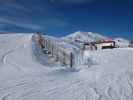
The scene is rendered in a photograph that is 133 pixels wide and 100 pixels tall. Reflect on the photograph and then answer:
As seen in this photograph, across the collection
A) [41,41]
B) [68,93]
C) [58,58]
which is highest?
[41,41]

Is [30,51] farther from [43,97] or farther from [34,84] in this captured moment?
[43,97]

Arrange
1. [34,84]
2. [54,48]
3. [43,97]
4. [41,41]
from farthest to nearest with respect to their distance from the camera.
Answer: [41,41]
[54,48]
[34,84]
[43,97]

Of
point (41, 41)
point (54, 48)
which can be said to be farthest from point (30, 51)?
point (41, 41)

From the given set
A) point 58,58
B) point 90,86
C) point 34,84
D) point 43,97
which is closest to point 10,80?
point 34,84

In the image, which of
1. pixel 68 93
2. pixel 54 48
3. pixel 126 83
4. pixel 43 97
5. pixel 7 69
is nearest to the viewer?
pixel 43 97

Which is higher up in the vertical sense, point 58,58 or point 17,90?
point 58,58

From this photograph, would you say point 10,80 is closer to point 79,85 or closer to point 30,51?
point 79,85

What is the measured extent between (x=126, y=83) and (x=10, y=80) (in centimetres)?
439

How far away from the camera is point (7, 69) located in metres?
8.34

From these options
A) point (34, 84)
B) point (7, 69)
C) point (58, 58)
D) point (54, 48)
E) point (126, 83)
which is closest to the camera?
point (34, 84)

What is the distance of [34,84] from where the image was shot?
6285 mm

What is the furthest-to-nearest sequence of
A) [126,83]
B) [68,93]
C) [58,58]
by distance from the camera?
[58,58], [126,83], [68,93]

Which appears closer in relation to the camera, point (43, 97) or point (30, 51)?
point (43, 97)

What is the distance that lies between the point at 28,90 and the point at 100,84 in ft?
8.95
